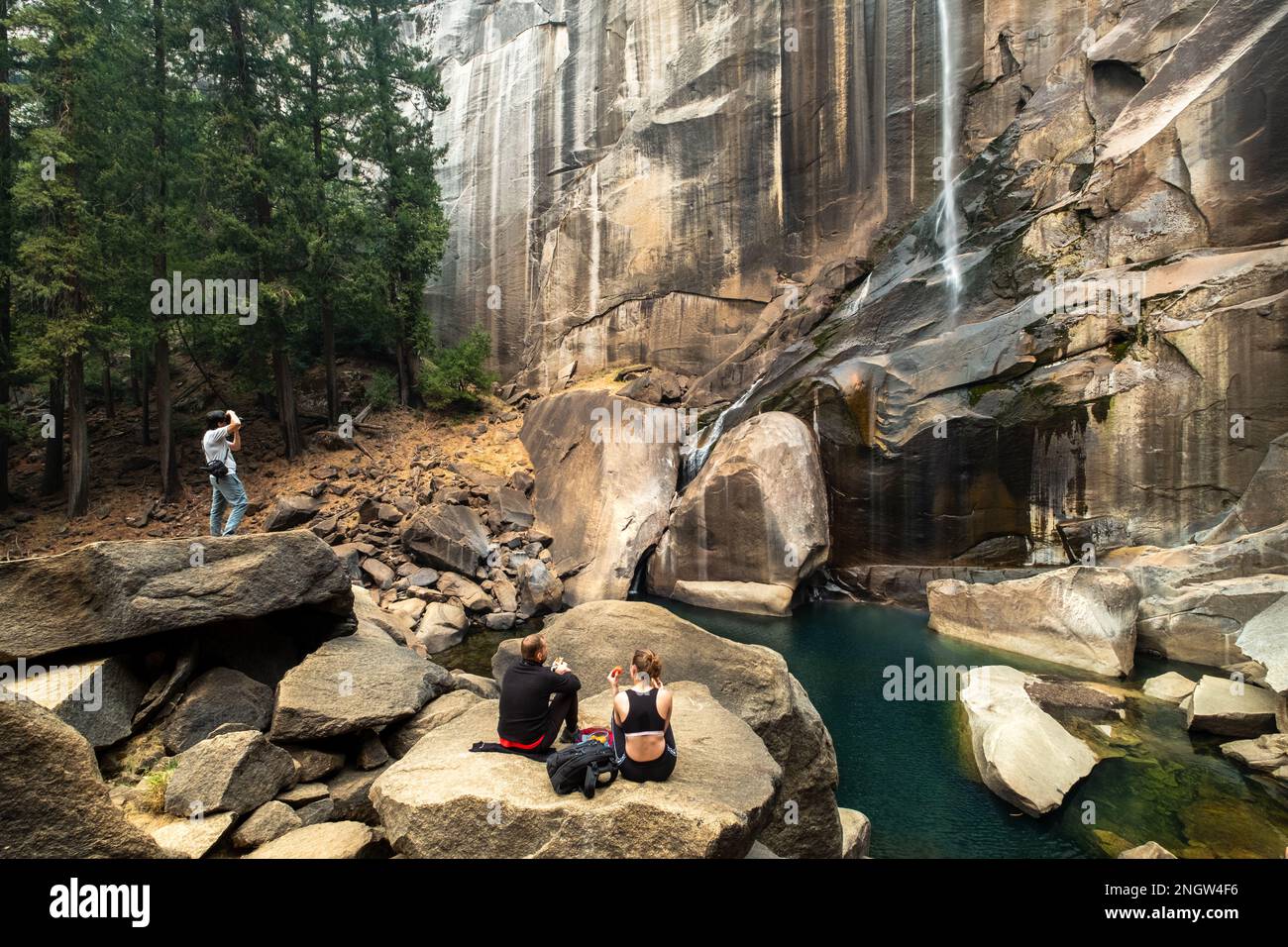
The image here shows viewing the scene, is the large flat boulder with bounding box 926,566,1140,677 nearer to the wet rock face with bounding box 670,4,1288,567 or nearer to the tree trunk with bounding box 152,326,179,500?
the wet rock face with bounding box 670,4,1288,567

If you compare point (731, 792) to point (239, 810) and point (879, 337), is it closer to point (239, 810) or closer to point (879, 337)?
point (239, 810)

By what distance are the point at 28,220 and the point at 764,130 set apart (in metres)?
23.9

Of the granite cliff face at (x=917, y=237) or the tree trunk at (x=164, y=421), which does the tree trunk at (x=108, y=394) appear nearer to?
the tree trunk at (x=164, y=421)

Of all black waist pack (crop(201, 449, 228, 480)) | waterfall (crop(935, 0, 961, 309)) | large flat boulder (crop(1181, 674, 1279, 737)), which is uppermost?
waterfall (crop(935, 0, 961, 309))

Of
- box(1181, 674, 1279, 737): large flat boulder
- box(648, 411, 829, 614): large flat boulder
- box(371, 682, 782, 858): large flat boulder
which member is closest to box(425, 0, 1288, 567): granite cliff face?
box(648, 411, 829, 614): large flat boulder

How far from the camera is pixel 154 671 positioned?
23.9 ft

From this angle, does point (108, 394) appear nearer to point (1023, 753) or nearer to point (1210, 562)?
point (1023, 753)

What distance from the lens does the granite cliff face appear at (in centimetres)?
1412

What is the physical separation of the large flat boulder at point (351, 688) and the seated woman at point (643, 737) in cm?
382

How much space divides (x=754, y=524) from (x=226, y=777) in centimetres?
1390

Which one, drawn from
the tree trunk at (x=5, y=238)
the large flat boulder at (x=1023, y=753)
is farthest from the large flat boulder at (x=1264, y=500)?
the tree trunk at (x=5, y=238)

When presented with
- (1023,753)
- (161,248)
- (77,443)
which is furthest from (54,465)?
(1023,753)

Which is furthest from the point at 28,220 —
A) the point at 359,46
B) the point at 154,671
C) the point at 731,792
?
the point at 731,792

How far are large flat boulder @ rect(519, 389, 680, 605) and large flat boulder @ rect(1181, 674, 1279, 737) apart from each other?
498 inches
